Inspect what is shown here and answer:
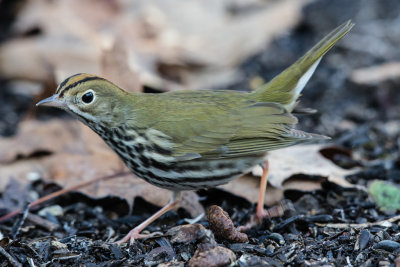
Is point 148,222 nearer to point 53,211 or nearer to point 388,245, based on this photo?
point 53,211

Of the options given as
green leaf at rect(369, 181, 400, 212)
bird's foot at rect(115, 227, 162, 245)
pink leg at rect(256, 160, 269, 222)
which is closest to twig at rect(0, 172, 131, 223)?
bird's foot at rect(115, 227, 162, 245)

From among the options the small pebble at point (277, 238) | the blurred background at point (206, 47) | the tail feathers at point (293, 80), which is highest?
the blurred background at point (206, 47)

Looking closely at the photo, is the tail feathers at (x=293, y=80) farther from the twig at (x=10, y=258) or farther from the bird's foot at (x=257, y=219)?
the twig at (x=10, y=258)

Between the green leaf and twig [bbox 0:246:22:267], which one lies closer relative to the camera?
twig [bbox 0:246:22:267]

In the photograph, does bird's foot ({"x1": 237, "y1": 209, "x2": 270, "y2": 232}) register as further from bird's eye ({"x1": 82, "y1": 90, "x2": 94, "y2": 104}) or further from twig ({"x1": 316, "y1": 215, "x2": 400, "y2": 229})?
bird's eye ({"x1": 82, "y1": 90, "x2": 94, "y2": 104})

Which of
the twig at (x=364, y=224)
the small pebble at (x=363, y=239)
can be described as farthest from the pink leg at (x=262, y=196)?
the small pebble at (x=363, y=239)

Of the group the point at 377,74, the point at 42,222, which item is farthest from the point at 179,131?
the point at 377,74
